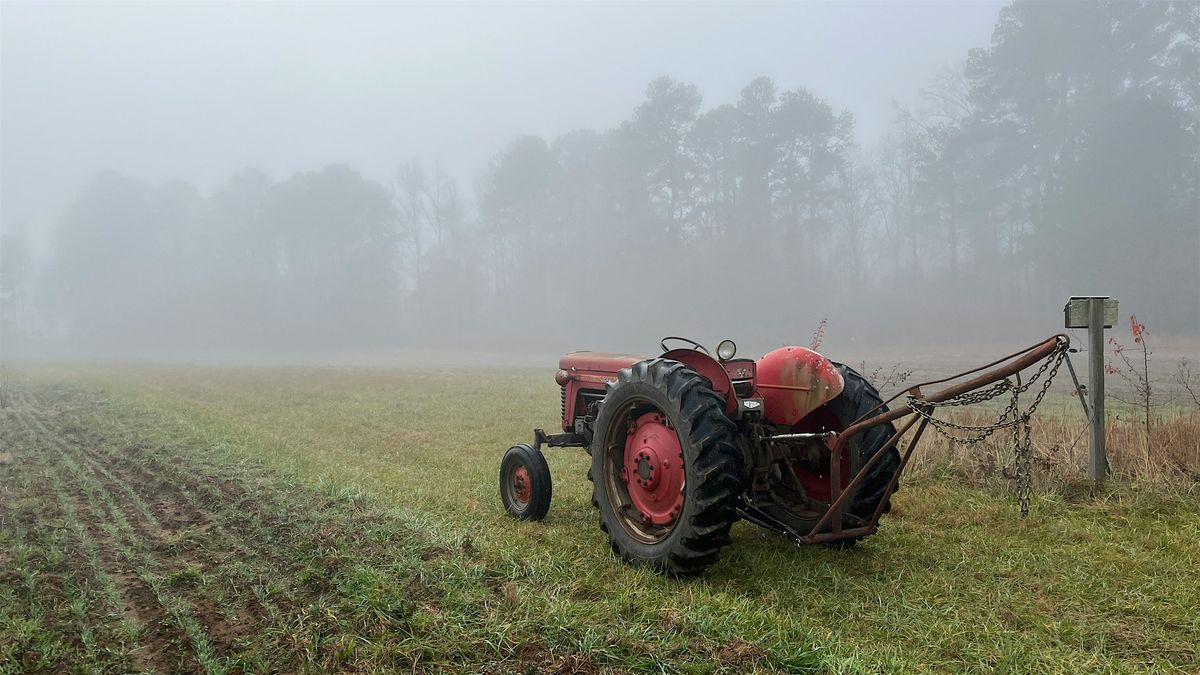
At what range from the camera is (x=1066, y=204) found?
96.3 ft

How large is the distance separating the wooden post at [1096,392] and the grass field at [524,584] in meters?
0.19

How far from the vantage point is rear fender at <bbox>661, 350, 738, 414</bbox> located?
14.1 feet

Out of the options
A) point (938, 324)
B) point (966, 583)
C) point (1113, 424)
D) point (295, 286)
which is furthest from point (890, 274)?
point (295, 286)

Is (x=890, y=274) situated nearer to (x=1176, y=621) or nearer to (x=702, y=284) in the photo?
(x=702, y=284)

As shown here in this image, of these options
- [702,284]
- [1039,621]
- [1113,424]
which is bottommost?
[1039,621]

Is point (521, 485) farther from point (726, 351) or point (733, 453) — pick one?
point (733, 453)

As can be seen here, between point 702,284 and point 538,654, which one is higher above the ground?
point 702,284

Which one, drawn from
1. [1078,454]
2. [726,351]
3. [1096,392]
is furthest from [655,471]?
[1078,454]

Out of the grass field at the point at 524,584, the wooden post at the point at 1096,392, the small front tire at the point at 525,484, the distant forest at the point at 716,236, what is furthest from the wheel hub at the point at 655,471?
the distant forest at the point at 716,236

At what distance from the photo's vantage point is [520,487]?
221 inches

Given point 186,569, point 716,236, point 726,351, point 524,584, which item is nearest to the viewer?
point 524,584

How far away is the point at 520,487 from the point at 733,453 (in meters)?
2.40

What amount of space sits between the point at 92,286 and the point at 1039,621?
3123 inches

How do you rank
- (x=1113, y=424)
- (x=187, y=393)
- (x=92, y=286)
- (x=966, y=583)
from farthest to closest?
1. (x=92, y=286)
2. (x=187, y=393)
3. (x=1113, y=424)
4. (x=966, y=583)
